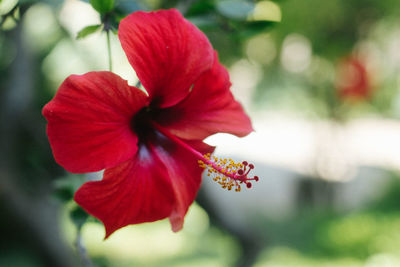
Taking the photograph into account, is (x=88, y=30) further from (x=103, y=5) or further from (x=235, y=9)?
(x=235, y=9)

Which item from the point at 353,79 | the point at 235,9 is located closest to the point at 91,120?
the point at 235,9

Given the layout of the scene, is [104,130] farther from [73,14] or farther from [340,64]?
[340,64]

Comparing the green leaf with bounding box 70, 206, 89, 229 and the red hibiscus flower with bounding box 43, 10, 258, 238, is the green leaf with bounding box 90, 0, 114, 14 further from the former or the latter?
the green leaf with bounding box 70, 206, 89, 229

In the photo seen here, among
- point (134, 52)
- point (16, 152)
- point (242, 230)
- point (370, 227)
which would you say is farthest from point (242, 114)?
point (370, 227)

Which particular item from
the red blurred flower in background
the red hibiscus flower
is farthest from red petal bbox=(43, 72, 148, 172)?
the red blurred flower in background

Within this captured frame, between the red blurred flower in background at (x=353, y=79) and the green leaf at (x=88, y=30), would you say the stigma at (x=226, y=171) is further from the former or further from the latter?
the red blurred flower in background at (x=353, y=79)

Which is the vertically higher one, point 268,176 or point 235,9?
point 235,9
